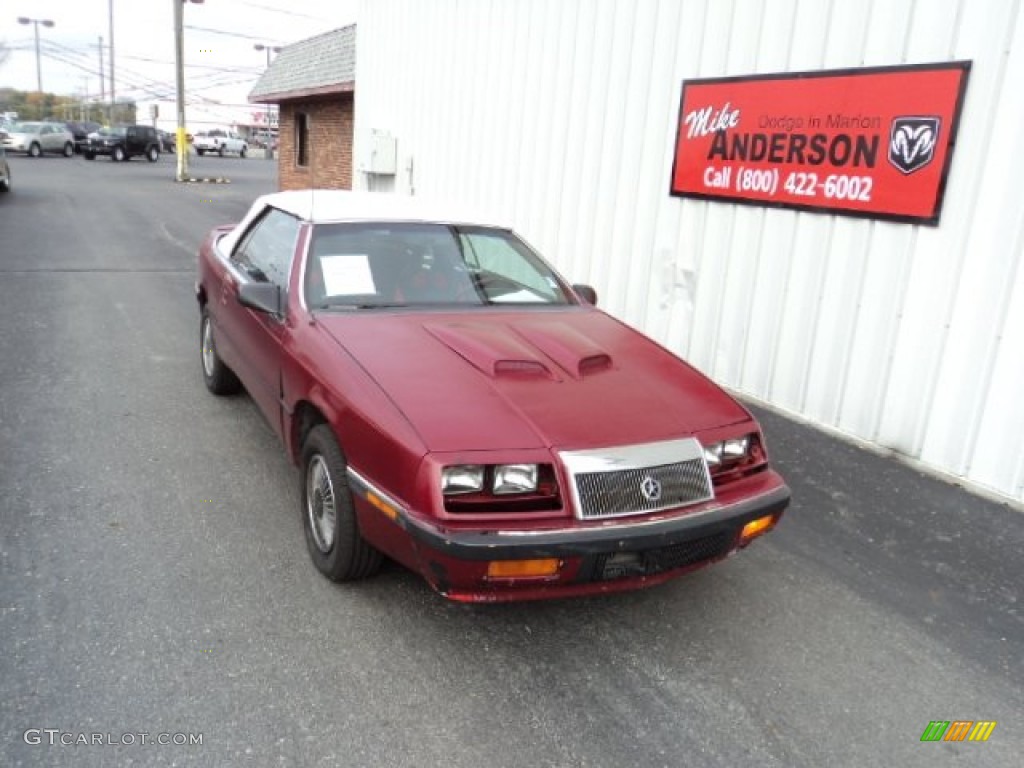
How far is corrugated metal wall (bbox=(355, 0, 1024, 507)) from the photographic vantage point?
4.86 meters

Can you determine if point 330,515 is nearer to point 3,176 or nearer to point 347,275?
point 347,275

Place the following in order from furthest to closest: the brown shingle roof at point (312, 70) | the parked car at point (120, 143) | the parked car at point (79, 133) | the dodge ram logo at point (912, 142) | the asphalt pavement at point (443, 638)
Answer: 1. the parked car at point (79, 133)
2. the parked car at point (120, 143)
3. the brown shingle roof at point (312, 70)
4. the dodge ram logo at point (912, 142)
5. the asphalt pavement at point (443, 638)

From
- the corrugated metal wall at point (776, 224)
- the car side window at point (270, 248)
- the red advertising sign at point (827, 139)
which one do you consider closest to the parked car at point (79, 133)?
the corrugated metal wall at point (776, 224)

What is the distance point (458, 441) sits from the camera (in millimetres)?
2811

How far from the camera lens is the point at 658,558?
2885mm

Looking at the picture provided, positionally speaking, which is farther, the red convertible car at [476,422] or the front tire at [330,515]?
the front tire at [330,515]

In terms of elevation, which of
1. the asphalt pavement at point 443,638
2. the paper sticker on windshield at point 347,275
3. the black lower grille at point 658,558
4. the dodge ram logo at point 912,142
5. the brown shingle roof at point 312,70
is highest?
the brown shingle roof at point 312,70

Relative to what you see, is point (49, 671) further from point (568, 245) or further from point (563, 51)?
point (563, 51)

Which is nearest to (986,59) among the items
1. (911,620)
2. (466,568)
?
(911,620)

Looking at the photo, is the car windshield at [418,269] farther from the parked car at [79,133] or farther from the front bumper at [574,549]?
the parked car at [79,133]

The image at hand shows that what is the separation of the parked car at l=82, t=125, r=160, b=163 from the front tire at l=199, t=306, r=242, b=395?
36.3 meters

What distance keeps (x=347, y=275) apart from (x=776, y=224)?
11.7 feet

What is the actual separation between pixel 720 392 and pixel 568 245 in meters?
5.25

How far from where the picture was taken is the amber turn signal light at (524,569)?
2.71 m
